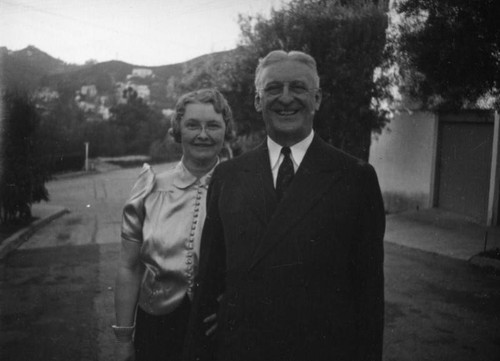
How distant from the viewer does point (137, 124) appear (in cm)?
4691

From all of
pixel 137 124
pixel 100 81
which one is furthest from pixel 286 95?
pixel 100 81

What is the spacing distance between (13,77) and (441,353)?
10.6 metres

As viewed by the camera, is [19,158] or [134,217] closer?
[134,217]

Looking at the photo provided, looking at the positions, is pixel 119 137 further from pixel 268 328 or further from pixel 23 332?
pixel 268 328

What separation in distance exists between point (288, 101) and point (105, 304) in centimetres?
463

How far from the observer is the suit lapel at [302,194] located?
177 centimetres

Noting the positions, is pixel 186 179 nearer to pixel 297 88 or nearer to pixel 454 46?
pixel 297 88

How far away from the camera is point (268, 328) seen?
70.6 inches

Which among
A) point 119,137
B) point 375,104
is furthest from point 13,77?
point 119,137

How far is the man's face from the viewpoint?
190 centimetres

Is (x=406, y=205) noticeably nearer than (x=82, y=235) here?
No

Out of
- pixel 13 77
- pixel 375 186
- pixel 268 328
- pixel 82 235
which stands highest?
pixel 13 77

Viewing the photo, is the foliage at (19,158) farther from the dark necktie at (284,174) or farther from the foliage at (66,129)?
the foliage at (66,129)

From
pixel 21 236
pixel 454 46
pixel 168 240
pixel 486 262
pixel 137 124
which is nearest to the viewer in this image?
pixel 168 240
